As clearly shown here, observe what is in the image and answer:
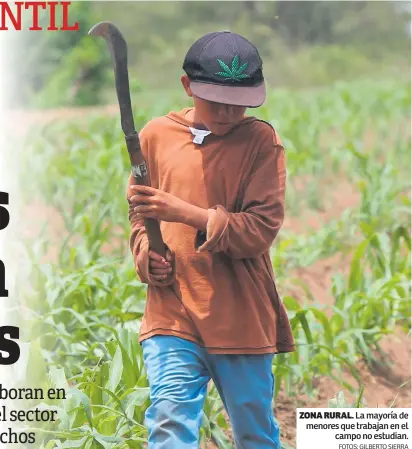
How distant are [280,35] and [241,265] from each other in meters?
14.0

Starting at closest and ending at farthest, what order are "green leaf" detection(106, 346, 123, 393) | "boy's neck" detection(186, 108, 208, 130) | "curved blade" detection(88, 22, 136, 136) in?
"curved blade" detection(88, 22, 136, 136)
"boy's neck" detection(186, 108, 208, 130)
"green leaf" detection(106, 346, 123, 393)

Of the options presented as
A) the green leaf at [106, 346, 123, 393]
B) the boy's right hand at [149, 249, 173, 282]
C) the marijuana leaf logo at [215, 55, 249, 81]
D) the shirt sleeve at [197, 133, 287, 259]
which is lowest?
the green leaf at [106, 346, 123, 393]

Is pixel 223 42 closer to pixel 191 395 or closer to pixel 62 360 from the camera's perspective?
pixel 191 395

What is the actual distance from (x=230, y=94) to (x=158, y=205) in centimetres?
30

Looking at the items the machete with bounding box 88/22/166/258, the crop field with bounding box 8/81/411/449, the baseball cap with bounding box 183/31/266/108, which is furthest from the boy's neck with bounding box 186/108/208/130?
the crop field with bounding box 8/81/411/449

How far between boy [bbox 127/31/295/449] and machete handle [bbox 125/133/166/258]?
23 millimetres

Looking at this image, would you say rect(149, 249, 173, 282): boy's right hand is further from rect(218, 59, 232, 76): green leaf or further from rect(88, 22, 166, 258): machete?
rect(218, 59, 232, 76): green leaf

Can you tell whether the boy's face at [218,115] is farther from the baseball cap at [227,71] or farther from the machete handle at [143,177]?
the machete handle at [143,177]

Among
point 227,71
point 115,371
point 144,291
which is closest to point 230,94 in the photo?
point 227,71

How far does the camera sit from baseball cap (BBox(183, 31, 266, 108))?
2537 mm

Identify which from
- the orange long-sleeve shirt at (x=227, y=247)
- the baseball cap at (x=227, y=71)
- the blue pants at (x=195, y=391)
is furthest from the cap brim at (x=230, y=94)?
the blue pants at (x=195, y=391)

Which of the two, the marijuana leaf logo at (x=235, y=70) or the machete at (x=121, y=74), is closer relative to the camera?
the machete at (x=121, y=74)

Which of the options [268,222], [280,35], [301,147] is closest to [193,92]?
[268,222]

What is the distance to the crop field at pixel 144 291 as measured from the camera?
3.19 meters
